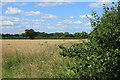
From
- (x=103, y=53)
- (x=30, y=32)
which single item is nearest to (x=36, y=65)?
(x=103, y=53)

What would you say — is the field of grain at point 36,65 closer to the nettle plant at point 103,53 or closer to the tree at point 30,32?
the nettle plant at point 103,53

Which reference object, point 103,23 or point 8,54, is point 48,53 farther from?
point 103,23

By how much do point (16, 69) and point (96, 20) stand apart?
5510mm

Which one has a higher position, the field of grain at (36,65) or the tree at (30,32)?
the tree at (30,32)

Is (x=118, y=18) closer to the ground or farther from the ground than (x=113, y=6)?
closer to the ground

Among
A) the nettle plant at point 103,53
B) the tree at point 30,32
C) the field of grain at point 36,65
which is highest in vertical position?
the tree at point 30,32

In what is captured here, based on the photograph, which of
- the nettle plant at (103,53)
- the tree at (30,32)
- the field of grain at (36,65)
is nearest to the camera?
the nettle plant at (103,53)

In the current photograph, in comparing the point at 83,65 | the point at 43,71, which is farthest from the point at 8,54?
the point at 83,65

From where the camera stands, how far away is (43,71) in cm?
801

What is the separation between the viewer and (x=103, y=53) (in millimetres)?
4664

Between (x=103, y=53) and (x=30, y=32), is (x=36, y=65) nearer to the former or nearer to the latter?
(x=103, y=53)

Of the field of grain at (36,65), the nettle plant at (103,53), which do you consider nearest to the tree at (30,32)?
the field of grain at (36,65)

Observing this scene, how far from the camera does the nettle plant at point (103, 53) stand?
4586mm

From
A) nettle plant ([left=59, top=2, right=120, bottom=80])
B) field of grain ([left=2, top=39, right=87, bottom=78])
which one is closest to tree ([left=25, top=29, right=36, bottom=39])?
field of grain ([left=2, top=39, right=87, bottom=78])
